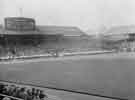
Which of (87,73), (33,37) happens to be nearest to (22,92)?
(33,37)

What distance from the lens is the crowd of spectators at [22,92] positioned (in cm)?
193

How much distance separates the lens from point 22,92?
2.26m

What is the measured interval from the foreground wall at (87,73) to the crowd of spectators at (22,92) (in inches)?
4.9

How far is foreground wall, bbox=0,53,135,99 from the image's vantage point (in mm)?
1058

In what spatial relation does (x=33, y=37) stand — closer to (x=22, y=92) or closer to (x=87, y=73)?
(x=87, y=73)

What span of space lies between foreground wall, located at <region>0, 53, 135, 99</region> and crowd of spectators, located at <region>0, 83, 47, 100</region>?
12 cm

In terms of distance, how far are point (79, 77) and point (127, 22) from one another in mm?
646

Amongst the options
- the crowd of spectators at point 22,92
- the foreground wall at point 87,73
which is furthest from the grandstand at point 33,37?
the crowd of spectators at point 22,92

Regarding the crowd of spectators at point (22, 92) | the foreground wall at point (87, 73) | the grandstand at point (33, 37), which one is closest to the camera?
the foreground wall at point (87, 73)

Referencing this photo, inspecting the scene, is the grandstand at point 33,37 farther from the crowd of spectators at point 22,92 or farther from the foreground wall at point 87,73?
the crowd of spectators at point 22,92

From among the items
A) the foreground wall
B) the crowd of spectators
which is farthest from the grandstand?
the crowd of spectators

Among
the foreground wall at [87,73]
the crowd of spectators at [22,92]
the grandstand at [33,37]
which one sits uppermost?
the grandstand at [33,37]

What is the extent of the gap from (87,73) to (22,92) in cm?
132

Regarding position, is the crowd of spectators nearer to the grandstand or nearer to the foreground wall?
the foreground wall
